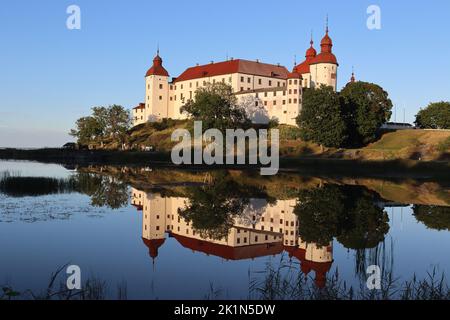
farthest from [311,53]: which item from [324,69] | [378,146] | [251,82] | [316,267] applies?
[316,267]

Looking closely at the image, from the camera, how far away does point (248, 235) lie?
20.9 m

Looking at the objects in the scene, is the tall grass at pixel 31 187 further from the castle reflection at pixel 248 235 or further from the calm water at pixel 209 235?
the castle reflection at pixel 248 235

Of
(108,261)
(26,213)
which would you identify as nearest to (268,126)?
(26,213)

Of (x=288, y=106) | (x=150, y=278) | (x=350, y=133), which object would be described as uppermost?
(x=288, y=106)

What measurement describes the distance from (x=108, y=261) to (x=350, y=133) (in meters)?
72.4

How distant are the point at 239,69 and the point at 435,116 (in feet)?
153

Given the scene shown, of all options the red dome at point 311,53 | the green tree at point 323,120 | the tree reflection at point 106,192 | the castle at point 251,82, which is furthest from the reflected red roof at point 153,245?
the red dome at point 311,53

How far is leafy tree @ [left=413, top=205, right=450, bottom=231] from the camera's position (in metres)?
24.0

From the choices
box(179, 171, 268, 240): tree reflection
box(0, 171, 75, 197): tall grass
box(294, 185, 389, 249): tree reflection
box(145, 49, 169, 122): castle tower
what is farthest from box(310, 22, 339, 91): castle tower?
box(0, 171, 75, 197): tall grass

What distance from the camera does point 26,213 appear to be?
24.2m

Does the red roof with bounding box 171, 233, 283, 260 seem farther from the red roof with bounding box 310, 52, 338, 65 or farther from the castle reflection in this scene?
the red roof with bounding box 310, 52, 338, 65

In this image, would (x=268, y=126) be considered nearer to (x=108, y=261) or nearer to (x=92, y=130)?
(x=92, y=130)

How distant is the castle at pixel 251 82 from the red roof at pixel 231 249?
79473 mm

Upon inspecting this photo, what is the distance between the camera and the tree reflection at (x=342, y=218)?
65.7 feet
